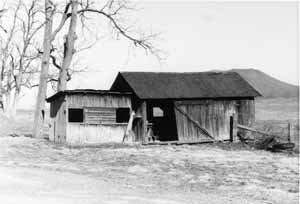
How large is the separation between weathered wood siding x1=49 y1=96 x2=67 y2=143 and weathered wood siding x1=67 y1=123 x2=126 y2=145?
0.51 meters

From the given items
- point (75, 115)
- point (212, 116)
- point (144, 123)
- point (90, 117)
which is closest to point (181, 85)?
point (212, 116)

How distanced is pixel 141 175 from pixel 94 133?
36.3ft

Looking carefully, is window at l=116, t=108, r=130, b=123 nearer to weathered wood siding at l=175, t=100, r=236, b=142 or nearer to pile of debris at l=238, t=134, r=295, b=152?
weathered wood siding at l=175, t=100, r=236, b=142

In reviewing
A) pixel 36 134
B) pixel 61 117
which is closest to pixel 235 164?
pixel 61 117

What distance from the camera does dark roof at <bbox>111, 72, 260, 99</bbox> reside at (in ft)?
94.7

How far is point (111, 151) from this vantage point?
22.4m

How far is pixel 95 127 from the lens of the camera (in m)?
26.7

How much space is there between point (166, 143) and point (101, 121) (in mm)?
4060

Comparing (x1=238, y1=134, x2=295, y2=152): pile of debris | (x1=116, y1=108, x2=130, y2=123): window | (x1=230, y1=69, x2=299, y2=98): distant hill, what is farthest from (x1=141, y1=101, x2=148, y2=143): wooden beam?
(x1=230, y1=69, x2=299, y2=98): distant hill

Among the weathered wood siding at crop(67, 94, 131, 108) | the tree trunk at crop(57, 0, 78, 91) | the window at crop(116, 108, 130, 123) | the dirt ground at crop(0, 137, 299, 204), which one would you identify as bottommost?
the dirt ground at crop(0, 137, 299, 204)

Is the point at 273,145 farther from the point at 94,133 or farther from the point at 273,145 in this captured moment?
the point at 94,133

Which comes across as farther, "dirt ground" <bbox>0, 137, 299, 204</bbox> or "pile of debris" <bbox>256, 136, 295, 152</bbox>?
"pile of debris" <bbox>256, 136, 295, 152</bbox>

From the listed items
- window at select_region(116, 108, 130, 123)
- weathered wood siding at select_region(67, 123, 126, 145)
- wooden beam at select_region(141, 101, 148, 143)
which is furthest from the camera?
window at select_region(116, 108, 130, 123)

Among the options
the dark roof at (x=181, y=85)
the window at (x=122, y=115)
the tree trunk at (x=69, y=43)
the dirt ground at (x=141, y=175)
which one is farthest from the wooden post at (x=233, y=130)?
the tree trunk at (x=69, y=43)
